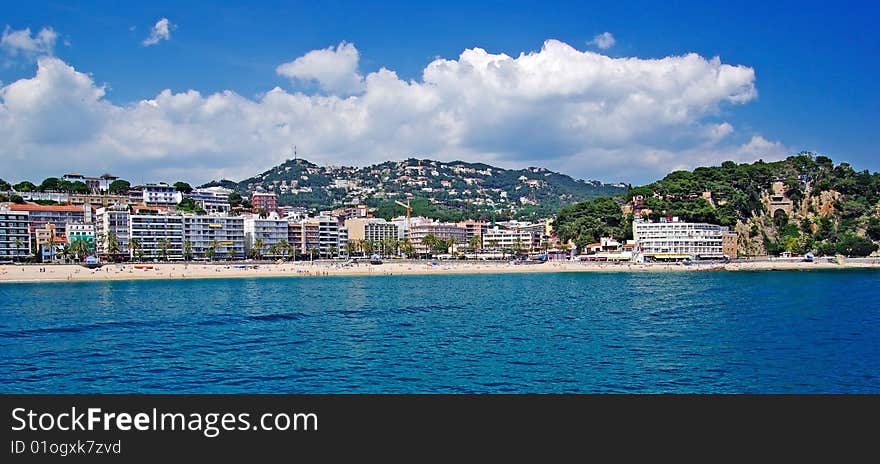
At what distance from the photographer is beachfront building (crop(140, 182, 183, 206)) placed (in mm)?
108750

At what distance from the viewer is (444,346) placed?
830 inches

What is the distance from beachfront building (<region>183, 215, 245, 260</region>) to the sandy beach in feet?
31.4

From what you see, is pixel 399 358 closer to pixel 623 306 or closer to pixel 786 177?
pixel 623 306

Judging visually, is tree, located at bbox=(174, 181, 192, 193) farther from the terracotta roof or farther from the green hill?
the green hill

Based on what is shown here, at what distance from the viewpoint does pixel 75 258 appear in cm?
8031

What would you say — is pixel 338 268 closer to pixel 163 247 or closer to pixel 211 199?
pixel 163 247

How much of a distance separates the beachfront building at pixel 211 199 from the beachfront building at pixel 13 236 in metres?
33.2

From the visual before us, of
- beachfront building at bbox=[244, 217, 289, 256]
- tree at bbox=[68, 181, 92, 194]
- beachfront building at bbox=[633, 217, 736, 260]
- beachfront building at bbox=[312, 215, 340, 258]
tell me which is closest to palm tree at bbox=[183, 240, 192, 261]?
beachfront building at bbox=[244, 217, 289, 256]

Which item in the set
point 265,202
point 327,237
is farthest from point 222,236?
point 265,202

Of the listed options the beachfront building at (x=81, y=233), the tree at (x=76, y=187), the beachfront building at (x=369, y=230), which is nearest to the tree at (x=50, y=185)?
the tree at (x=76, y=187)

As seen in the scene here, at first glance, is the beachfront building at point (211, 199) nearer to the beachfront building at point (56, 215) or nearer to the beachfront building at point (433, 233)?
the beachfront building at point (56, 215)
